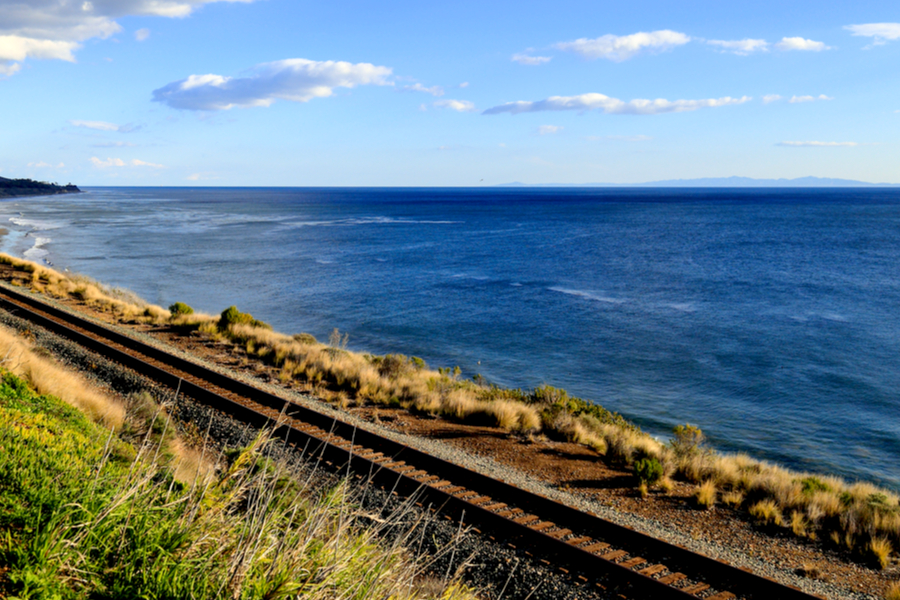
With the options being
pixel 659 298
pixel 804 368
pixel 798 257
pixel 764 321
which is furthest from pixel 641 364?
pixel 798 257

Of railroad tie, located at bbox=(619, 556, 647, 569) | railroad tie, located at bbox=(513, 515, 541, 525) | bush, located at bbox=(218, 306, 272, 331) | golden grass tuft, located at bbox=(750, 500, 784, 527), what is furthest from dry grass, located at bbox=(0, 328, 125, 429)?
bush, located at bbox=(218, 306, 272, 331)

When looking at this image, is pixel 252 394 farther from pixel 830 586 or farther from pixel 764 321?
pixel 764 321

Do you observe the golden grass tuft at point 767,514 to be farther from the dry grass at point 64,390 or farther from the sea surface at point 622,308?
the sea surface at point 622,308

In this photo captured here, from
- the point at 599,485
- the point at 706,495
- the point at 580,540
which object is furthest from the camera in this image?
the point at 599,485

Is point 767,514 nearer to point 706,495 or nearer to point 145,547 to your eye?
point 706,495

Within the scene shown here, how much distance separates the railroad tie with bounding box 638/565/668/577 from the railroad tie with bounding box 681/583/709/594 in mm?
359

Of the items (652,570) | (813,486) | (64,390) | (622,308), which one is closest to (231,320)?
(64,390)

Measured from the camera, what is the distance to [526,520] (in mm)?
8344

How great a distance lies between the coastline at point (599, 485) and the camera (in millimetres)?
8359

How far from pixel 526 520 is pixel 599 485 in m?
2.88

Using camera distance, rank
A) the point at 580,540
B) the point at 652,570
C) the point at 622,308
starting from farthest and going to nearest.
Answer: the point at 622,308 → the point at 580,540 → the point at 652,570

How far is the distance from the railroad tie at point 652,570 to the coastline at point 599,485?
1374 mm

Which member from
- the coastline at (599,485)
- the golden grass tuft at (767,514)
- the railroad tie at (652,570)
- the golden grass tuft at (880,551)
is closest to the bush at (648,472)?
the coastline at (599,485)

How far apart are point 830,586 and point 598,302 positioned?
36667 mm
